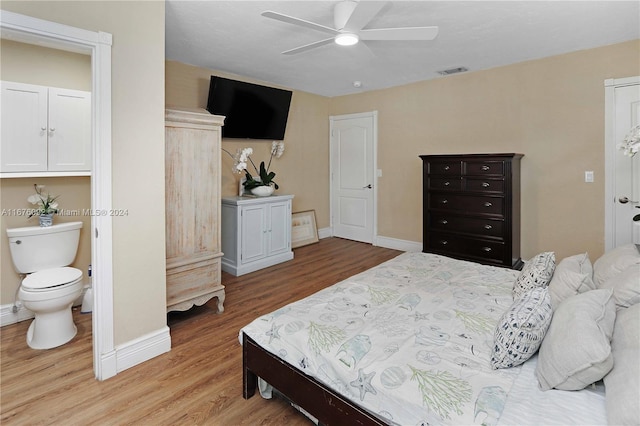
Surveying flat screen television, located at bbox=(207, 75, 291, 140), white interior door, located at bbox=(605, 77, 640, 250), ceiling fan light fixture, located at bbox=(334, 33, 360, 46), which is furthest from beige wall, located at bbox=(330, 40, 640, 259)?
ceiling fan light fixture, located at bbox=(334, 33, 360, 46)

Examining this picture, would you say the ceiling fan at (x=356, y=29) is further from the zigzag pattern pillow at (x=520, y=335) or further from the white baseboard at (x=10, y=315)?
the white baseboard at (x=10, y=315)

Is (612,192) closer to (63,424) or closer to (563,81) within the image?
(563,81)

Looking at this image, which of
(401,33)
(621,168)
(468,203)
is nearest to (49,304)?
(401,33)

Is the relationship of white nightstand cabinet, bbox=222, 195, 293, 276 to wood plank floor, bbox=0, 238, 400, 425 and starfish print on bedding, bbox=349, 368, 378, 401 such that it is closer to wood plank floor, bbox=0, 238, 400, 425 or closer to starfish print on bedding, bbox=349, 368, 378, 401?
wood plank floor, bbox=0, 238, 400, 425

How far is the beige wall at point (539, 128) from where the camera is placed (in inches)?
143

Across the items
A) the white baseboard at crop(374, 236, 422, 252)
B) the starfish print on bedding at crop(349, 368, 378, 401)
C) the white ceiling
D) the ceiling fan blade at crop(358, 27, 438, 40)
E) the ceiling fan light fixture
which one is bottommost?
the starfish print on bedding at crop(349, 368, 378, 401)

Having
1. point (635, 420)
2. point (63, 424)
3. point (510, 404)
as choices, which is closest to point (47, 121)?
point (63, 424)

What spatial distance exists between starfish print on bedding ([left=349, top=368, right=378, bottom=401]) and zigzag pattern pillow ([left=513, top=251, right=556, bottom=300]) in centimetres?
109

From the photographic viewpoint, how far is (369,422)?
4.41 feet

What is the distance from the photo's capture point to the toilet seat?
96.0 inches

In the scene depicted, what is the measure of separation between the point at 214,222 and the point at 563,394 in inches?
104

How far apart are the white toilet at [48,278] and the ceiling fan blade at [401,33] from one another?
9.47 ft

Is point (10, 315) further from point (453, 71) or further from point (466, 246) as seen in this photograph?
point (453, 71)

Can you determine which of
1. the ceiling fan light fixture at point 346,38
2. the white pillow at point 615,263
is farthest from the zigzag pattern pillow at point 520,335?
the ceiling fan light fixture at point 346,38
